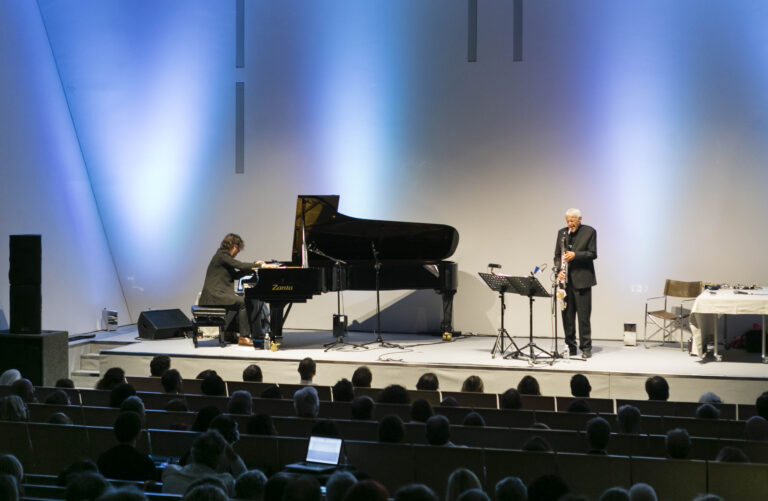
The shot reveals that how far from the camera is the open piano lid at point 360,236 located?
31.0 feet

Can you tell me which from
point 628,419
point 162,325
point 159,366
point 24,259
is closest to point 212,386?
point 159,366

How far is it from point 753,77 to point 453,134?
3696 millimetres

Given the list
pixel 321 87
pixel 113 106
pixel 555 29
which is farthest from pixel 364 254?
pixel 113 106

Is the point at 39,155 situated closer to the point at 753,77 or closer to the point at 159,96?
the point at 159,96

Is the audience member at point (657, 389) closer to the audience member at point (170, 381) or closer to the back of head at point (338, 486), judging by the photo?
the audience member at point (170, 381)

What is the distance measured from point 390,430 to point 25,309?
18.1ft

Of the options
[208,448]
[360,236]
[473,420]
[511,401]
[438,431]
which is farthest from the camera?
[360,236]

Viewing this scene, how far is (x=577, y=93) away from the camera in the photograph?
423 inches

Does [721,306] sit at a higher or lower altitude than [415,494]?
higher

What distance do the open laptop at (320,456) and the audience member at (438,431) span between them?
58 cm

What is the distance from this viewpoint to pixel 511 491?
3.49 m

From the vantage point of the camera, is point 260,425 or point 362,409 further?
point 362,409

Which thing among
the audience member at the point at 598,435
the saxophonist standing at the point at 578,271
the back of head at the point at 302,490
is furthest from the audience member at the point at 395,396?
the saxophonist standing at the point at 578,271

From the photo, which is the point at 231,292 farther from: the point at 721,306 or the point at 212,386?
the point at 721,306
